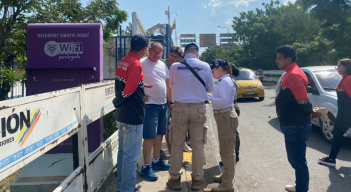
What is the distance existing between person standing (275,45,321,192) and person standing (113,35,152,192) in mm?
1732

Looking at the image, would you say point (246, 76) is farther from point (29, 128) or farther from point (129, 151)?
point (29, 128)

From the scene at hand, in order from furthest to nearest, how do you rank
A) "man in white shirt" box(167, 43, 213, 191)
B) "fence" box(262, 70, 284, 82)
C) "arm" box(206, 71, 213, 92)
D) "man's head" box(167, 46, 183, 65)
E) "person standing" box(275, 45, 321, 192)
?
"fence" box(262, 70, 284, 82), "man's head" box(167, 46, 183, 65), "arm" box(206, 71, 213, 92), "man in white shirt" box(167, 43, 213, 191), "person standing" box(275, 45, 321, 192)

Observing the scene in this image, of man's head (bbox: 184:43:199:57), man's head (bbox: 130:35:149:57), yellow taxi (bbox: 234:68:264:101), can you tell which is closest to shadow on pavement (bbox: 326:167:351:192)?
man's head (bbox: 184:43:199:57)

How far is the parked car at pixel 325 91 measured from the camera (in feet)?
20.1

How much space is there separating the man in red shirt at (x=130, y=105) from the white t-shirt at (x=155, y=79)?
0.70 meters

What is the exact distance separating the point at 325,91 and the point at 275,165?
8.87 ft

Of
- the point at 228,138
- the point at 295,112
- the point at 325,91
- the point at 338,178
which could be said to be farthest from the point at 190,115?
the point at 325,91

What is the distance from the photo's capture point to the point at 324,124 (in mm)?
6348

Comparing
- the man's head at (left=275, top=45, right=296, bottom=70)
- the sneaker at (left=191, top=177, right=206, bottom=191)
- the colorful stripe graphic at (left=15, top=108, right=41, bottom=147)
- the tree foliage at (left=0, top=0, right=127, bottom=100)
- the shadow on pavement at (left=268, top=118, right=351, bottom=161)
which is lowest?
the shadow on pavement at (left=268, top=118, right=351, bottom=161)

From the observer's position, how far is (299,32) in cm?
3072

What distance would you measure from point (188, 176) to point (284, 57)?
2.15 metres

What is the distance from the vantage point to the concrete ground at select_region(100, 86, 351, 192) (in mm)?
4035

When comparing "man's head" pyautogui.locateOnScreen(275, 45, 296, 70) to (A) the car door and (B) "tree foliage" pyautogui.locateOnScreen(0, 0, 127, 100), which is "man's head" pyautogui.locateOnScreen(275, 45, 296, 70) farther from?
(B) "tree foliage" pyautogui.locateOnScreen(0, 0, 127, 100)

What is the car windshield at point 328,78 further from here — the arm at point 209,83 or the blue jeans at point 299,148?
the arm at point 209,83
